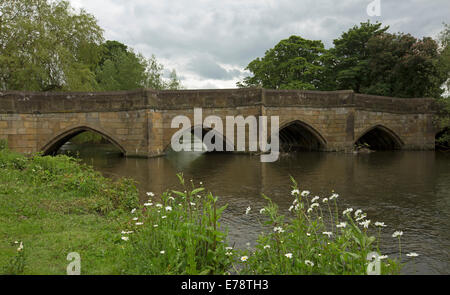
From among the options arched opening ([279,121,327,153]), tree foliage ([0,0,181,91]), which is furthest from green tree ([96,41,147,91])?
arched opening ([279,121,327,153])

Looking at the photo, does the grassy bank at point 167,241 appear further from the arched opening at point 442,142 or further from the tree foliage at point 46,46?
the arched opening at point 442,142

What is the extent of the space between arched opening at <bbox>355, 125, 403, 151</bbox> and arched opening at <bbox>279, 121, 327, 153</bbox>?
3.00 m

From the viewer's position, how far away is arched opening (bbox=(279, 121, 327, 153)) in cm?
1853

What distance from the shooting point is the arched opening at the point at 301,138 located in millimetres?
18531

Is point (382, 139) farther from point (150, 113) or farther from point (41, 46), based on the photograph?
point (41, 46)

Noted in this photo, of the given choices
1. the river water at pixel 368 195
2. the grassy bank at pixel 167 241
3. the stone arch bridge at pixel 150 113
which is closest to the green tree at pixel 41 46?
the stone arch bridge at pixel 150 113

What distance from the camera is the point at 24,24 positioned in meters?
18.9

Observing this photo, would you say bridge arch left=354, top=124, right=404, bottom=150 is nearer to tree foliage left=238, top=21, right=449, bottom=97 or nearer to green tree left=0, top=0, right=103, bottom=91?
tree foliage left=238, top=21, right=449, bottom=97

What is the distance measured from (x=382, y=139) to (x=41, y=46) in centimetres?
2340

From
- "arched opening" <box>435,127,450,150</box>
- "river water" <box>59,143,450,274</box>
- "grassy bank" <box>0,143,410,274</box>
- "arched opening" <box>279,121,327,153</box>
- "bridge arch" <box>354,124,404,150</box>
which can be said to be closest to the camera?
"grassy bank" <box>0,143,410,274</box>

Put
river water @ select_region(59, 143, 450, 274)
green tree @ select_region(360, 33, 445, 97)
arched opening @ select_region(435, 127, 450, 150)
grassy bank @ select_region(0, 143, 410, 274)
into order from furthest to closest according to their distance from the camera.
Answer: green tree @ select_region(360, 33, 445, 97)
arched opening @ select_region(435, 127, 450, 150)
river water @ select_region(59, 143, 450, 274)
grassy bank @ select_region(0, 143, 410, 274)

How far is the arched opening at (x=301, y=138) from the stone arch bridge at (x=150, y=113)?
11 centimetres
